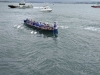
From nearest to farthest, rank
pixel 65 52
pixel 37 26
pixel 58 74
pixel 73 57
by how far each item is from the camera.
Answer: pixel 58 74
pixel 73 57
pixel 65 52
pixel 37 26

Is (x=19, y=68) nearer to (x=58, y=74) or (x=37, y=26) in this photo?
(x=58, y=74)

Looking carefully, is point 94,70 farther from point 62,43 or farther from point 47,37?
point 47,37

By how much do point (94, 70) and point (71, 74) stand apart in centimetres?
383

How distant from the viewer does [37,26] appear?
48000 millimetres

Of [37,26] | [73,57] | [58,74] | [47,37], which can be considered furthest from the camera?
[37,26]

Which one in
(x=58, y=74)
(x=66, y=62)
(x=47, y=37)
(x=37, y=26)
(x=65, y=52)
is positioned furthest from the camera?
(x=37, y=26)

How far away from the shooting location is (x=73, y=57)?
29375 millimetres

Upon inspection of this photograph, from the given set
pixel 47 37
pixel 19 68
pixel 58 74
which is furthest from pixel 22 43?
pixel 58 74

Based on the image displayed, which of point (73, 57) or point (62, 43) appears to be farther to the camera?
point (62, 43)

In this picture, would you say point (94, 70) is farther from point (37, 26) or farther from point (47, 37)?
point (37, 26)

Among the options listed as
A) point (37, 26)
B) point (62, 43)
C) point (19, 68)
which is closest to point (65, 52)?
point (62, 43)

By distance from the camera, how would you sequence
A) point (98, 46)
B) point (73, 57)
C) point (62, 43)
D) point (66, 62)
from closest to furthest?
point (66, 62)
point (73, 57)
point (98, 46)
point (62, 43)

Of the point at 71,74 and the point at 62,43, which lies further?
the point at 62,43

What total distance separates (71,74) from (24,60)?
8522 millimetres
